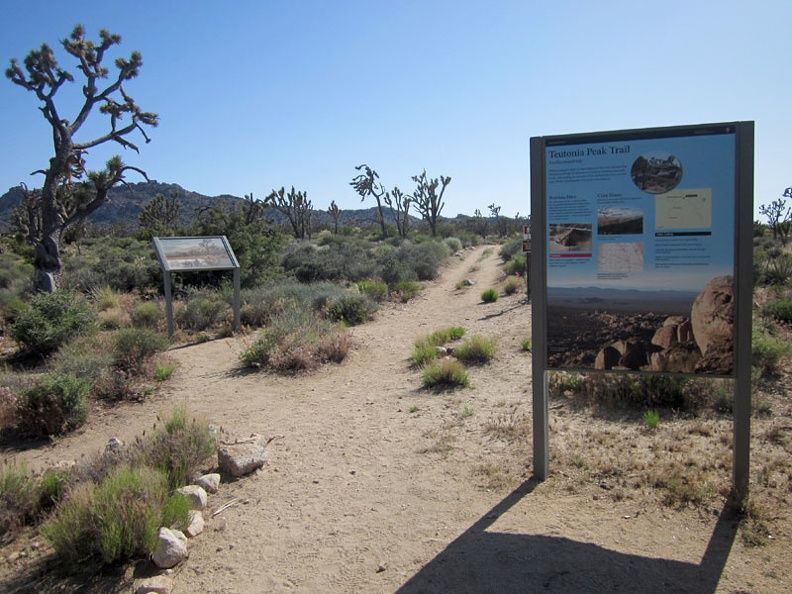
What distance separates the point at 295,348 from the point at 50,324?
420cm

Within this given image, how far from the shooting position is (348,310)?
12.7m

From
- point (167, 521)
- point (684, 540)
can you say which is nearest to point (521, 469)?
point (684, 540)

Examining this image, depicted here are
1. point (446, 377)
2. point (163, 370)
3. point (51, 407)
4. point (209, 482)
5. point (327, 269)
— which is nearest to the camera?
point (209, 482)

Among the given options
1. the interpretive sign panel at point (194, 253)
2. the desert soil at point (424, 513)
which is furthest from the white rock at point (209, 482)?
the interpretive sign panel at point (194, 253)

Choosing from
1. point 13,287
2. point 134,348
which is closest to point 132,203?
point 13,287

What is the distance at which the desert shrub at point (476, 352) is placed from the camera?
8.40 meters

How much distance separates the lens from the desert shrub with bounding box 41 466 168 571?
11.8ft

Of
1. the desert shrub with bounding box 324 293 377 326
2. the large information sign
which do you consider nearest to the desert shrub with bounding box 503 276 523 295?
the desert shrub with bounding box 324 293 377 326

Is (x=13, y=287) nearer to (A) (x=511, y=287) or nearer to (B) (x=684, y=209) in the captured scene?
(A) (x=511, y=287)

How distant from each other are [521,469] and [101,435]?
4.51m

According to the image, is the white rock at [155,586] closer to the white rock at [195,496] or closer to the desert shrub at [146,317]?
the white rock at [195,496]

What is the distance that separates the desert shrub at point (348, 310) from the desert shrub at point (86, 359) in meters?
4.82

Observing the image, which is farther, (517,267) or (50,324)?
(517,267)

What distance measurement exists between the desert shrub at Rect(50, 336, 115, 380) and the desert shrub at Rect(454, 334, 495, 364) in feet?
15.7
